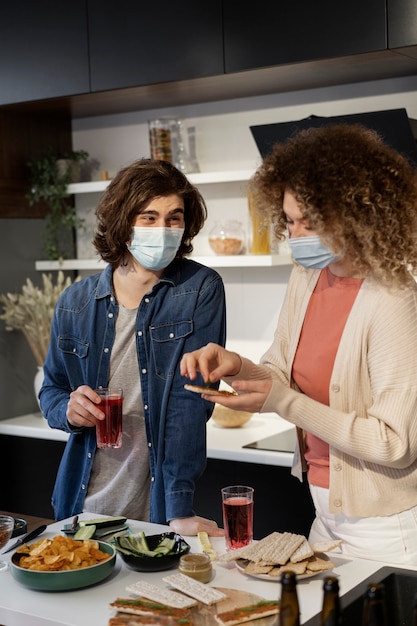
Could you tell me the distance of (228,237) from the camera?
11.7 feet

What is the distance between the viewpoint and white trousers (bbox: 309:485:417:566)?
1.88 meters

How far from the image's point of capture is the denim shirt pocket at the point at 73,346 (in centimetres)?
245

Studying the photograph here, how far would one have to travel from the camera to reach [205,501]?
3.25 meters

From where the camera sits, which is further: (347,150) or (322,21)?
(322,21)

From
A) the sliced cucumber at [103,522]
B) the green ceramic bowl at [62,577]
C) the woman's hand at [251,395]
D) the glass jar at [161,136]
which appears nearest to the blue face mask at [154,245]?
the woman's hand at [251,395]

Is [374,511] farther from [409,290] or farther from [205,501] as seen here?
[205,501]

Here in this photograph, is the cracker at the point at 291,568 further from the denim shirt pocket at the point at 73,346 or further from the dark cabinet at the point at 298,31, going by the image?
the dark cabinet at the point at 298,31

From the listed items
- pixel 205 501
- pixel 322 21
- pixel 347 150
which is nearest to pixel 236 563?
pixel 347 150

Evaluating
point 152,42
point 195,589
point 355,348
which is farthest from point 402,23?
point 195,589

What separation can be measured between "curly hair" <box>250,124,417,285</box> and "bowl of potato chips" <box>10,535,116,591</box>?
791 mm

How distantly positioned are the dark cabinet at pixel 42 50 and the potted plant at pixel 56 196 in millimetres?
375

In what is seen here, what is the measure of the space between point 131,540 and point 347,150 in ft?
3.03

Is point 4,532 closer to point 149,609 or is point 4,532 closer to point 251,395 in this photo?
point 149,609

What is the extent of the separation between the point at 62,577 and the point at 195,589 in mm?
247
